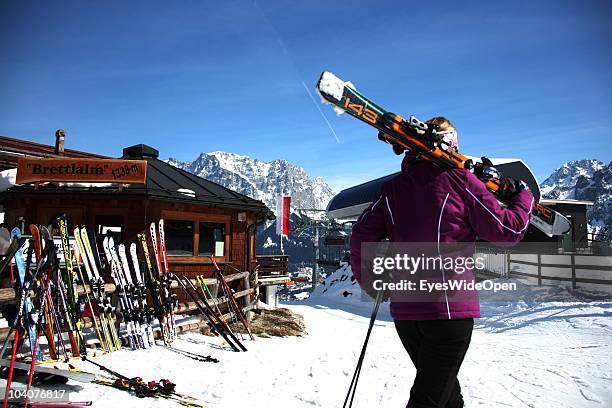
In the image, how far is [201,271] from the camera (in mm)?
12039

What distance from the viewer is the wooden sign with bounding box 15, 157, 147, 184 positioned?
10492mm

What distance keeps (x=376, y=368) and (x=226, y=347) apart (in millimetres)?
3139

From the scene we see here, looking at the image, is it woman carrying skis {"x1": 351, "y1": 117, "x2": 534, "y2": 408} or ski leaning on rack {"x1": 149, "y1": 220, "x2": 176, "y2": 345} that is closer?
woman carrying skis {"x1": 351, "y1": 117, "x2": 534, "y2": 408}

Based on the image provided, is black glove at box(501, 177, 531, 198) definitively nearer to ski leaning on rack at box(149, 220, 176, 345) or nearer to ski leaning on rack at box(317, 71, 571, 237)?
ski leaning on rack at box(317, 71, 571, 237)

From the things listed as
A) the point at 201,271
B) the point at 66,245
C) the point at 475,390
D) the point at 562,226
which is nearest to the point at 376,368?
the point at 475,390

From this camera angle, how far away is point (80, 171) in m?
10.6

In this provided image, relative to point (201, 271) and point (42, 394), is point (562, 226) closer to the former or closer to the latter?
point (42, 394)

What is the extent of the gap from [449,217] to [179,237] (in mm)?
10570

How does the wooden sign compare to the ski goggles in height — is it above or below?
above

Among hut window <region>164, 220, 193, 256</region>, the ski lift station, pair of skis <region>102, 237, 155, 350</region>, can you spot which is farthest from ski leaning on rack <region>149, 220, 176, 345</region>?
the ski lift station

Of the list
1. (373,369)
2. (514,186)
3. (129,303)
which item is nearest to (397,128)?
(514,186)

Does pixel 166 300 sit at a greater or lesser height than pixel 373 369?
greater

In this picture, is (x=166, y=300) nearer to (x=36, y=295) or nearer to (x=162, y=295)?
(x=162, y=295)

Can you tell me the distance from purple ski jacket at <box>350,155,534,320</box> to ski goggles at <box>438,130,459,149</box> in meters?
0.35
